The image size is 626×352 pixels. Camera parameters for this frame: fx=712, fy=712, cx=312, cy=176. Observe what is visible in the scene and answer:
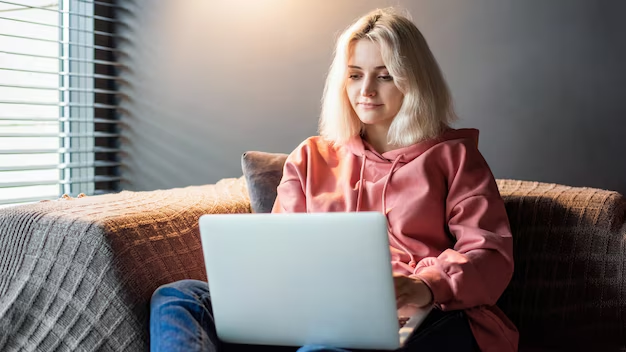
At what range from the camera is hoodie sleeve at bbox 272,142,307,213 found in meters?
1.69

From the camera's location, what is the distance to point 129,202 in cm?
175

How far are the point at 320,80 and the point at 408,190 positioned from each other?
0.92 m

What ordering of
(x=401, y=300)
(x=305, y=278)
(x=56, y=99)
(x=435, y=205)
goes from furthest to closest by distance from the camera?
(x=56, y=99) < (x=435, y=205) < (x=401, y=300) < (x=305, y=278)

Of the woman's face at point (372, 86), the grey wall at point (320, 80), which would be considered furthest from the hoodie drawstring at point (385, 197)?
the grey wall at point (320, 80)

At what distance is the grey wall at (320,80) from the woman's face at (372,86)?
20.3 inches

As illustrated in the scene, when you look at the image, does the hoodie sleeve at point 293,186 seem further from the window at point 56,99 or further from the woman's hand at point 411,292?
the window at point 56,99

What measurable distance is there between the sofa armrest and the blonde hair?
1.85ft

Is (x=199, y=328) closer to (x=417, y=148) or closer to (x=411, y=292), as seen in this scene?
(x=411, y=292)

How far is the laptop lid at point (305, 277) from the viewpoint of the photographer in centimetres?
109

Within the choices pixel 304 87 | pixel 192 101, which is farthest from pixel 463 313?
pixel 192 101

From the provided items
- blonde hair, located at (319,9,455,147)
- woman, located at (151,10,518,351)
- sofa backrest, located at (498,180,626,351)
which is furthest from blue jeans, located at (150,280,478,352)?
blonde hair, located at (319,9,455,147)

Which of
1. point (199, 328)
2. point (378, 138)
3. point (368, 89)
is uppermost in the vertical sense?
point (368, 89)

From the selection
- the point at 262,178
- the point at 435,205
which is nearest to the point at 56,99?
the point at 262,178

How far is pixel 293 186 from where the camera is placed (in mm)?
1709
